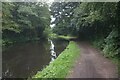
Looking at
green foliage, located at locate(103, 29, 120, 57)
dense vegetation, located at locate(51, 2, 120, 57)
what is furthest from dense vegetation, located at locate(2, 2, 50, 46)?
green foliage, located at locate(103, 29, 120, 57)

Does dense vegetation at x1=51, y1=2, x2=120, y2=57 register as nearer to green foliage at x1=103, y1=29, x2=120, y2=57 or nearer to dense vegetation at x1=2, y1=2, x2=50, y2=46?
green foliage at x1=103, y1=29, x2=120, y2=57

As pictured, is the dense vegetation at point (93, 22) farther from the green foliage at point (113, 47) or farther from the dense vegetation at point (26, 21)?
the dense vegetation at point (26, 21)

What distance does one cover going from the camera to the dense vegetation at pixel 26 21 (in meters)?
37.0

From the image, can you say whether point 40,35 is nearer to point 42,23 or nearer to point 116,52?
point 42,23

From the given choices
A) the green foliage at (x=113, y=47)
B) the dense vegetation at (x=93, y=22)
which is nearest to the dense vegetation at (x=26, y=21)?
the dense vegetation at (x=93, y=22)

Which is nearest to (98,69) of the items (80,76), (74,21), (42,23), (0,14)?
(80,76)

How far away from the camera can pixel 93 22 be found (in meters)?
25.0

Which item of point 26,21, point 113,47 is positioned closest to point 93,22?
point 113,47

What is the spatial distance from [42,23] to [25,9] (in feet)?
27.8

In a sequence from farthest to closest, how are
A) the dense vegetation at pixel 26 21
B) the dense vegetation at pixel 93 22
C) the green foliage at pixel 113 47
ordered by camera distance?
the dense vegetation at pixel 26 21 → the dense vegetation at pixel 93 22 → the green foliage at pixel 113 47

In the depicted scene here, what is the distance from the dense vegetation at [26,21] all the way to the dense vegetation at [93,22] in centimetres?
438

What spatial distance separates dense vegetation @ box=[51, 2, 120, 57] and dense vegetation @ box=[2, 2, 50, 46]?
4378 millimetres

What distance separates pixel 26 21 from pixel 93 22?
17.7 m

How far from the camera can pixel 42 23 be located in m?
46.9
